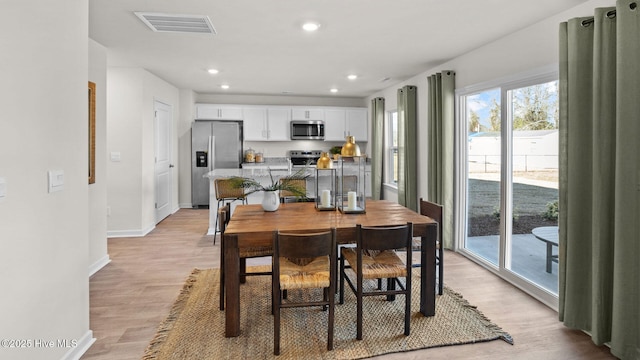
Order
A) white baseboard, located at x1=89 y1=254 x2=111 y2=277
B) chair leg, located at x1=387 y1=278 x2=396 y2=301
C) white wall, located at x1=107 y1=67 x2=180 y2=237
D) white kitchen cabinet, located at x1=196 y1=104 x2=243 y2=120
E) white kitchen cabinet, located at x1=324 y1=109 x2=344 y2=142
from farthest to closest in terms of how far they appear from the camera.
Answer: white kitchen cabinet, located at x1=324 y1=109 x2=344 y2=142
white kitchen cabinet, located at x1=196 y1=104 x2=243 y2=120
white wall, located at x1=107 y1=67 x2=180 y2=237
white baseboard, located at x1=89 y1=254 x2=111 y2=277
chair leg, located at x1=387 y1=278 x2=396 y2=301

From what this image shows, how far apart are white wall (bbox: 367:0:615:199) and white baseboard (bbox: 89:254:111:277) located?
402 centimetres

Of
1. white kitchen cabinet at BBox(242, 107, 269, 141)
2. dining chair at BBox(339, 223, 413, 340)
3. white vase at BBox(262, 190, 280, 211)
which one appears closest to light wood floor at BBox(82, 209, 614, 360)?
dining chair at BBox(339, 223, 413, 340)

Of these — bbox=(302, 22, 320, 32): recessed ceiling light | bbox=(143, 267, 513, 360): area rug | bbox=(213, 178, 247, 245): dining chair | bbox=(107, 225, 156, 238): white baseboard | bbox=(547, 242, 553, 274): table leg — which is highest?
bbox=(302, 22, 320, 32): recessed ceiling light

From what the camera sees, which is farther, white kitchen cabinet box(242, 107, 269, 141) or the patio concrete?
white kitchen cabinet box(242, 107, 269, 141)

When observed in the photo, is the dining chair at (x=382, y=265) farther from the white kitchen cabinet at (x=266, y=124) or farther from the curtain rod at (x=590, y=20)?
the white kitchen cabinet at (x=266, y=124)

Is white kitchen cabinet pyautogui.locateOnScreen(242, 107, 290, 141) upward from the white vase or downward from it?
upward

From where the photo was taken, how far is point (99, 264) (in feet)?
12.5

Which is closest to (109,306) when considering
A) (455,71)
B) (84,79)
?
(84,79)

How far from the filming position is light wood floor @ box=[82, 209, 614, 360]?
2305 mm

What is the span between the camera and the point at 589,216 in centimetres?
244

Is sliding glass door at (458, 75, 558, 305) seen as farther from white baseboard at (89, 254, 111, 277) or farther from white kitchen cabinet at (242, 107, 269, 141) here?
white kitchen cabinet at (242, 107, 269, 141)

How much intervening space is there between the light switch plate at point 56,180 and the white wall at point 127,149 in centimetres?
326

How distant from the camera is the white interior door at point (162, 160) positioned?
19.2 ft

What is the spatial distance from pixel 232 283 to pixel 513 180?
9.16ft
